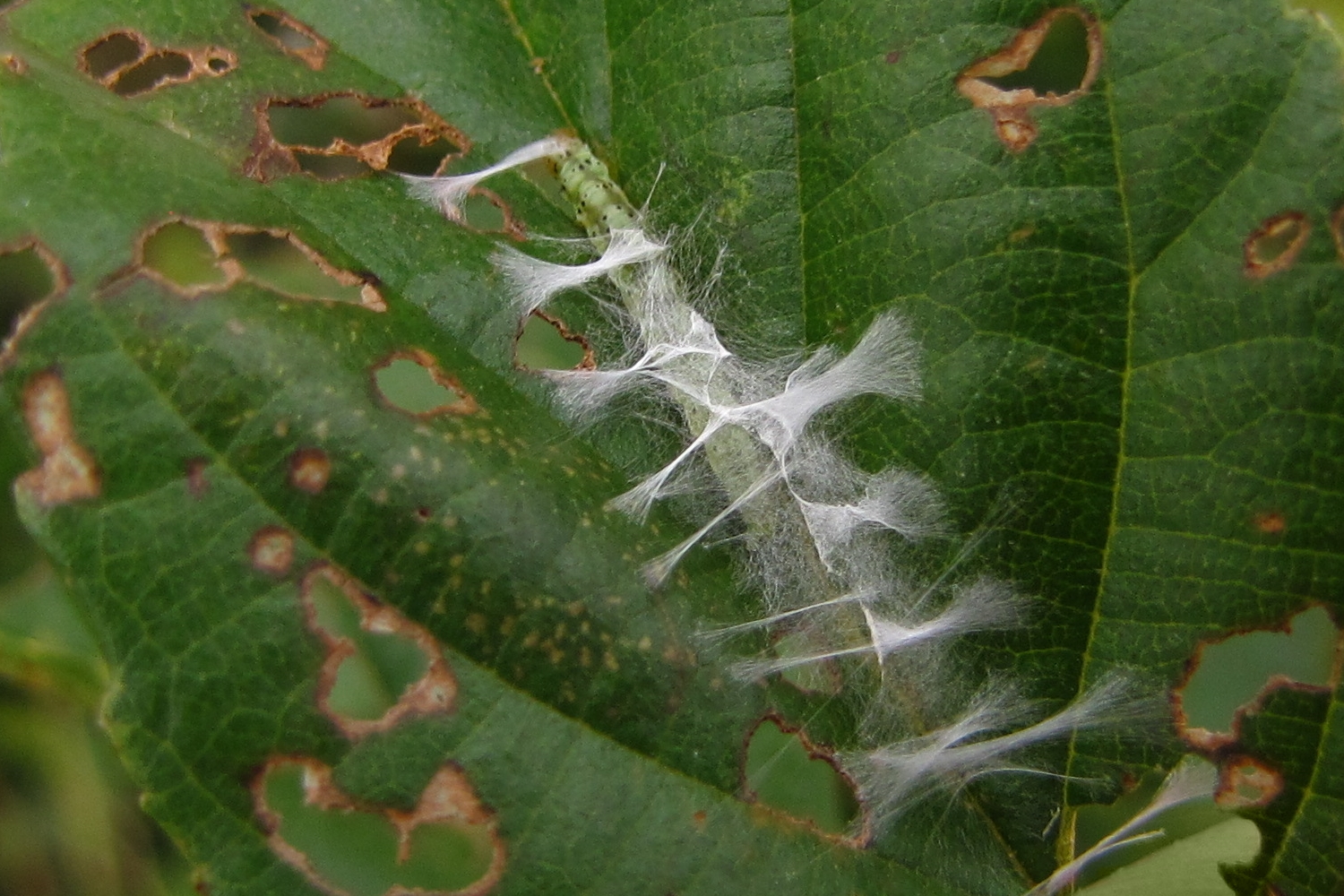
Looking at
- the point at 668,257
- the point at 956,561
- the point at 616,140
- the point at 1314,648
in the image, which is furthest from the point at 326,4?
the point at 1314,648

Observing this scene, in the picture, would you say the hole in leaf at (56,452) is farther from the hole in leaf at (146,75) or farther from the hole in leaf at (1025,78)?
the hole in leaf at (1025,78)

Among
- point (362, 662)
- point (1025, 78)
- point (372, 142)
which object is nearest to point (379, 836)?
point (362, 662)

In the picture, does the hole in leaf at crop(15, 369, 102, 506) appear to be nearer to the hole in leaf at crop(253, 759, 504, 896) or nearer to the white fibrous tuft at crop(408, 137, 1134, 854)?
the hole in leaf at crop(253, 759, 504, 896)

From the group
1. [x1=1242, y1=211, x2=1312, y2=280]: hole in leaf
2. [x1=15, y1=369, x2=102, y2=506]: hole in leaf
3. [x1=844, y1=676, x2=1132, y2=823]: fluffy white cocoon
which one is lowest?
[x1=844, y1=676, x2=1132, y2=823]: fluffy white cocoon

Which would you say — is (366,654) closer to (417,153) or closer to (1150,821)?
(417,153)

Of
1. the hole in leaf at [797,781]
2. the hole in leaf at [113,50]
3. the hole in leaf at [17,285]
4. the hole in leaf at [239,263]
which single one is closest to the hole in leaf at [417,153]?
the hole in leaf at [239,263]

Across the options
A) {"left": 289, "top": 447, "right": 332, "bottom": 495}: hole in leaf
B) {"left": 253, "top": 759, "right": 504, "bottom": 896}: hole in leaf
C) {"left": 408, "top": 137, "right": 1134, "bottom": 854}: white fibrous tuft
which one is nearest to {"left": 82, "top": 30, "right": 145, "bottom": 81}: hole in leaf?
{"left": 408, "top": 137, "right": 1134, "bottom": 854}: white fibrous tuft
